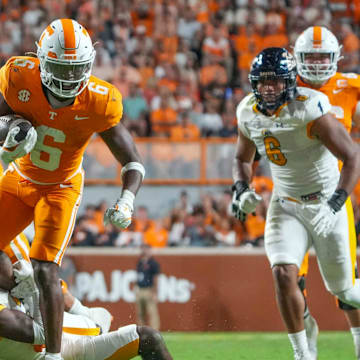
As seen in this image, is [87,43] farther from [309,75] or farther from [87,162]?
[87,162]

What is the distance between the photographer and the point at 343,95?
607cm

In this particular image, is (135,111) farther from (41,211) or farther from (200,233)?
(41,211)

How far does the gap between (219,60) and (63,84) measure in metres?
7.69

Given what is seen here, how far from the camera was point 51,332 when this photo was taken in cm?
423

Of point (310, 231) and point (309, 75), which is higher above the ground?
point (309, 75)

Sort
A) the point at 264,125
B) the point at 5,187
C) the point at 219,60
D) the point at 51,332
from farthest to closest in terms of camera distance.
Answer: the point at 219,60
the point at 264,125
the point at 5,187
the point at 51,332

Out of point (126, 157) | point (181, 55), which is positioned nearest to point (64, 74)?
point (126, 157)

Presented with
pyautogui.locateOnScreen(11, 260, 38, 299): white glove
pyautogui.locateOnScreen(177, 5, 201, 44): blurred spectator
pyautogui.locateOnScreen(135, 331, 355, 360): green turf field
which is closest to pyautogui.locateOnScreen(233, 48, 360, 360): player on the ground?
pyautogui.locateOnScreen(135, 331, 355, 360): green turf field

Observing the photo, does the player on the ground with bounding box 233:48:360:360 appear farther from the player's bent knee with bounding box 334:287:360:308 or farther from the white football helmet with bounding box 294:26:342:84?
the white football helmet with bounding box 294:26:342:84

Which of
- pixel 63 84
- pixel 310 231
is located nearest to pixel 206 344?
pixel 310 231

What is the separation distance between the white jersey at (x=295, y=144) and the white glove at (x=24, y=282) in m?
1.72

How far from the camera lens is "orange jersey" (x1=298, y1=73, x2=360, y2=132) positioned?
236 inches

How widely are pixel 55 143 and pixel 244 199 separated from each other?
51.9 inches

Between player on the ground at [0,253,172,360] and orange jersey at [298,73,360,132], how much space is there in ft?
8.37
